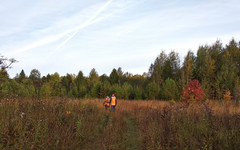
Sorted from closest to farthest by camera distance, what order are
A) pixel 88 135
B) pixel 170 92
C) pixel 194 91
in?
pixel 88 135
pixel 194 91
pixel 170 92

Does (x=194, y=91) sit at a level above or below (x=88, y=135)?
above

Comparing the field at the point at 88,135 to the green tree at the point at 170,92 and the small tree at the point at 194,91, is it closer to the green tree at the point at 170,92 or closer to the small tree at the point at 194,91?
the small tree at the point at 194,91

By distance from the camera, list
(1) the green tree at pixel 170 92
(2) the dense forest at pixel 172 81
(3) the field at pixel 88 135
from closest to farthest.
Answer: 1. (3) the field at pixel 88 135
2. (2) the dense forest at pixel 172 81
3. (1) the green tree at pixel 170 92

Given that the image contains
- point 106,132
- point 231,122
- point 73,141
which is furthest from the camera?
point 106,132

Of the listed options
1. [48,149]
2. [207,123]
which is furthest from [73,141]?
[207,123]

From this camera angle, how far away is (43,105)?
7.34 meters

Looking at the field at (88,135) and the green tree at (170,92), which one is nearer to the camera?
the field at (88,135)

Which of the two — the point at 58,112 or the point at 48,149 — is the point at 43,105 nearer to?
the point at 58,112

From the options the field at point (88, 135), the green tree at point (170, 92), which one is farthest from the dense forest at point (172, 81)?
the field at point (88, 135)

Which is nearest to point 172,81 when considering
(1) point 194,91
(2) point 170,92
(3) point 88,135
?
(2) point 170,92

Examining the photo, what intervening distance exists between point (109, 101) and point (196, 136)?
9.52 meters

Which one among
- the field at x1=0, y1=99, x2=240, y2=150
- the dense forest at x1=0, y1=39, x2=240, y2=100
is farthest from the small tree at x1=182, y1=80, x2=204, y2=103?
the field at x1=0, y1=99, x2=240, y2=150

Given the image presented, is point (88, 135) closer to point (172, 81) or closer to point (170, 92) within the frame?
point (170, 92)

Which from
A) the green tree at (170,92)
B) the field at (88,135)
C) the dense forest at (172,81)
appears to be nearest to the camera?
the field at (88,135)
